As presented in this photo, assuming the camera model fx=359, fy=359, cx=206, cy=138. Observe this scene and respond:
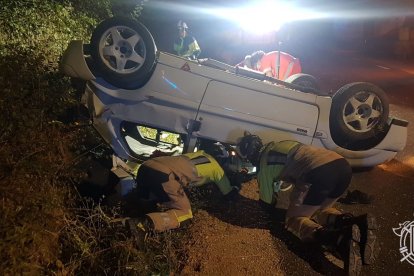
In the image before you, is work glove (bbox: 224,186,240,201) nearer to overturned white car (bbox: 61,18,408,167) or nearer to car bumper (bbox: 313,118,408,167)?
overturned white car (bbox: 61,18,408,167)

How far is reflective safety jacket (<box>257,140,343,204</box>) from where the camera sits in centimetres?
347

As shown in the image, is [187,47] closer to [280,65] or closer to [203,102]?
[280,65]

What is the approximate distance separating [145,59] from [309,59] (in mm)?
13677

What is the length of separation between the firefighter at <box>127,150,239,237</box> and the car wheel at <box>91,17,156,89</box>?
1.08 metres

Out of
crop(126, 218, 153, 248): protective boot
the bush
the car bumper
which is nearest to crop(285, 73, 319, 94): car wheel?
the car bumper

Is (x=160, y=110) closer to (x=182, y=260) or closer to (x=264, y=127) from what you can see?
(x=264, y=127)

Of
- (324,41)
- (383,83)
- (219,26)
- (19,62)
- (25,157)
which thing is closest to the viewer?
(25,157)

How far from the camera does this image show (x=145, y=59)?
13.2ft

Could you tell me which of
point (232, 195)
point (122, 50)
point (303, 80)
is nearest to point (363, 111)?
point (303, 80)

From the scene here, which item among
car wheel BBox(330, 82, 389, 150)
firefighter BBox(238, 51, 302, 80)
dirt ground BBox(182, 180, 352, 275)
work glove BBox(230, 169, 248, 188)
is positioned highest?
firefighter BBox(238, 51, 302, 80)

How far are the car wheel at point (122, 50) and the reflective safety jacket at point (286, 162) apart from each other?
5.46 ft

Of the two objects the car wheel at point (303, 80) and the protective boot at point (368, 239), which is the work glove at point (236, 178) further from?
the car wheel at point (303, 80)

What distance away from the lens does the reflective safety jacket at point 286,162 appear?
347 cm

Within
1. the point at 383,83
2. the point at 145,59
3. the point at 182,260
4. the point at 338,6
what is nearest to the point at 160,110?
the point at 145,59
